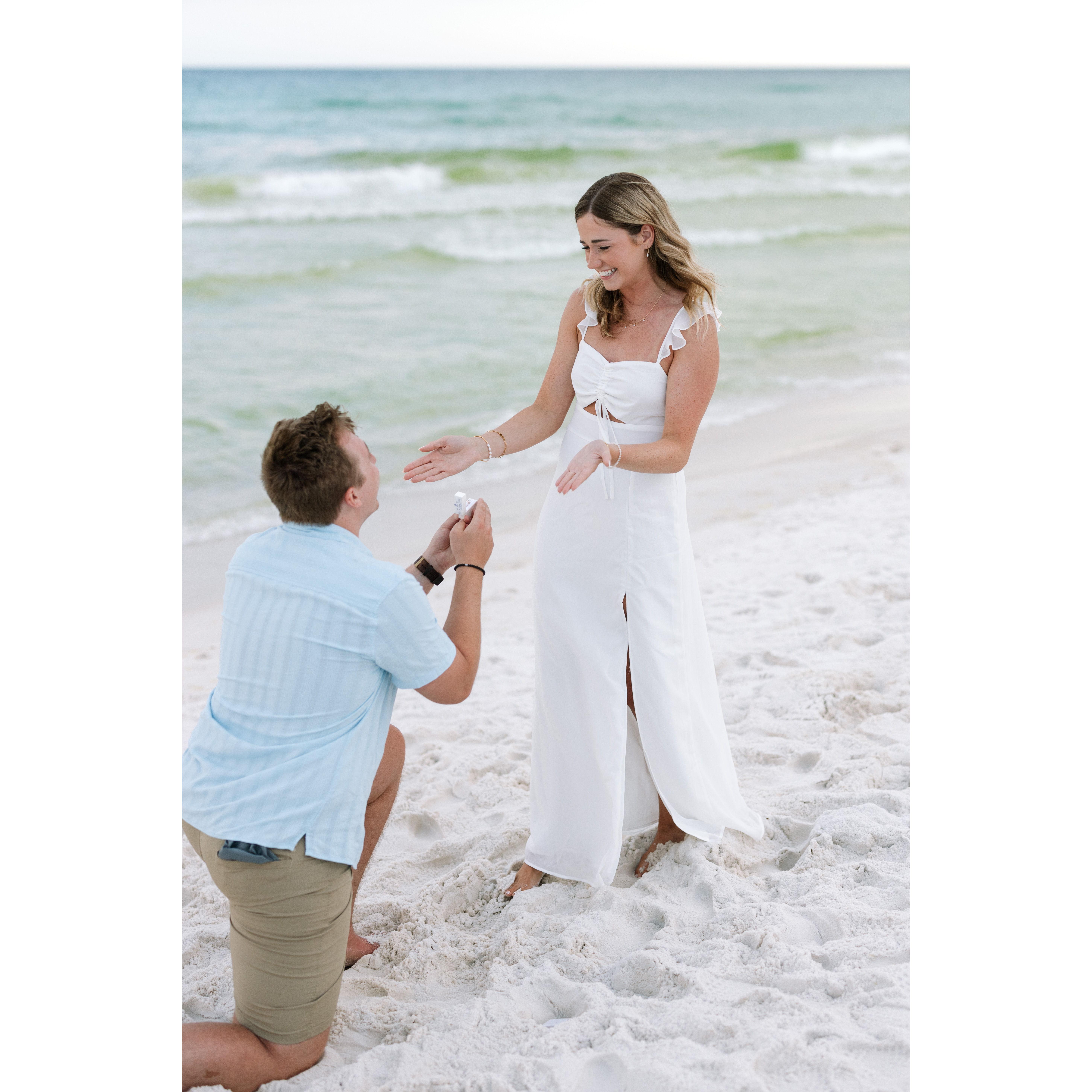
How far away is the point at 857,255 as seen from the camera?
15711mm

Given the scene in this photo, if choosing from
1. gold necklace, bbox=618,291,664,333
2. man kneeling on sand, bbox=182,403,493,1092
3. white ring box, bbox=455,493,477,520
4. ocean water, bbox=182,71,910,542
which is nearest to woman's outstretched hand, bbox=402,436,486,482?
white ring box, bbox=455,493,477,520

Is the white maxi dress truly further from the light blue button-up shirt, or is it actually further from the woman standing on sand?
the light blue button-up shirt

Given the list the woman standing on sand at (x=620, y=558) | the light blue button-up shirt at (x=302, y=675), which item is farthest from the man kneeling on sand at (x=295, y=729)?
the woman standing on sand at (x=620, y=558)

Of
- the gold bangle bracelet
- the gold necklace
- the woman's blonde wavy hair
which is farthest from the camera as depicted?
the gold bangle bracelet

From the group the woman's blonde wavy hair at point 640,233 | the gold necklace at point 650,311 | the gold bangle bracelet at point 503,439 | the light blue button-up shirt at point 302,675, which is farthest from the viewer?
the gold bangle bracelet at point 503,439

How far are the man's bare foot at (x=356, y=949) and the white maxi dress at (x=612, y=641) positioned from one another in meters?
0.54

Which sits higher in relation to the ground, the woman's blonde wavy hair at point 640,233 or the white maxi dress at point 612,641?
the woman's blonde wavy hair at point 640,233

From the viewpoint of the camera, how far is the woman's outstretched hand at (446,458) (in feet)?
8.95

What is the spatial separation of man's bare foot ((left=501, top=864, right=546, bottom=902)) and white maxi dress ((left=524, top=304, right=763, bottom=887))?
0.03 m

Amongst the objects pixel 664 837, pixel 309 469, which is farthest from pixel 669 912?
pixel 309 469

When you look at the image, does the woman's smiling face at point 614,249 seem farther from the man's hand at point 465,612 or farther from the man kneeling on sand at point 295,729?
the man kneeling on sand at point 295,729

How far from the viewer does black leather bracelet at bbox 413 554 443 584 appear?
8.61ft

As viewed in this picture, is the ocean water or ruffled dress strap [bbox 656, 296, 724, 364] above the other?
the ocean water

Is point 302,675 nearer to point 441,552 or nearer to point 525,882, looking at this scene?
point 441,552
